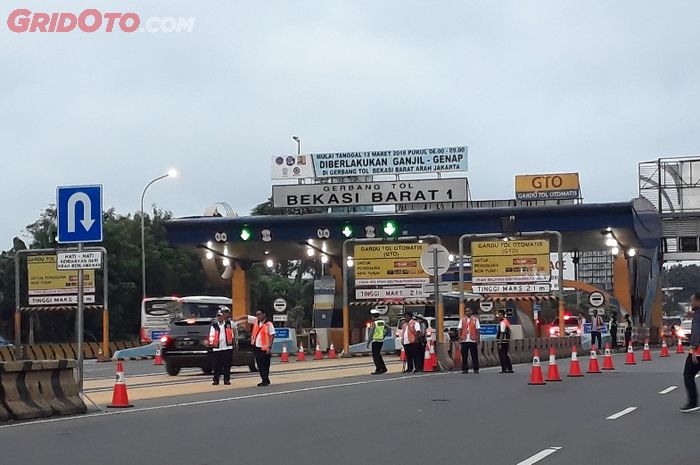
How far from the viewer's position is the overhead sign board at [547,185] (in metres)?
67.7

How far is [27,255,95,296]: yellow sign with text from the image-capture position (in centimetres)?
4681

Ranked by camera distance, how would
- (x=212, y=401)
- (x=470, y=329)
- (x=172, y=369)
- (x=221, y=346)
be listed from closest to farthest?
(x=212, y=401)
(x=221, y=346)
(x=470, y=329)
(x=172, y=369)

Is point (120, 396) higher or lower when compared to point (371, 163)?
lower

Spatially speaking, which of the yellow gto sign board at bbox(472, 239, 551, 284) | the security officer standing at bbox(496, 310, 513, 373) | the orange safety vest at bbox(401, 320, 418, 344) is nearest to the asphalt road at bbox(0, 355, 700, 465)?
the security officer standing at bbox(496, 310, 513, 373)

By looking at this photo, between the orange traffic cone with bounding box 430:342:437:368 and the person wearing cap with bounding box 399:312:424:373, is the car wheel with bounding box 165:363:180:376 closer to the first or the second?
the person wearing cap with bounding box 399:312:424:373

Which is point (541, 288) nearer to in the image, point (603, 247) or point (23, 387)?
point (603, 247)

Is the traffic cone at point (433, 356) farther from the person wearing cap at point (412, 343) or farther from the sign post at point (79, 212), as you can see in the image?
the sign post at point (79, 212)

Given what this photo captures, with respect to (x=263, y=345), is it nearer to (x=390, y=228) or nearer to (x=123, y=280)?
(x=390, y=228)

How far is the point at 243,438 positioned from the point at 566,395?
25.9 feet

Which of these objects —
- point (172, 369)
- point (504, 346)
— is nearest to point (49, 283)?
point (172, 369)

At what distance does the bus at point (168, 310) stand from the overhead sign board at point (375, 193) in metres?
5.86

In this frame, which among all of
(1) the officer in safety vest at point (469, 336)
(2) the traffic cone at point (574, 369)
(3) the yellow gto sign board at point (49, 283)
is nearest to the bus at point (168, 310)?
(3) the yellow gto sign board at point (49, 283)

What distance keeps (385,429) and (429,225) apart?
110ft

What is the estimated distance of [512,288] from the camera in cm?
3797
